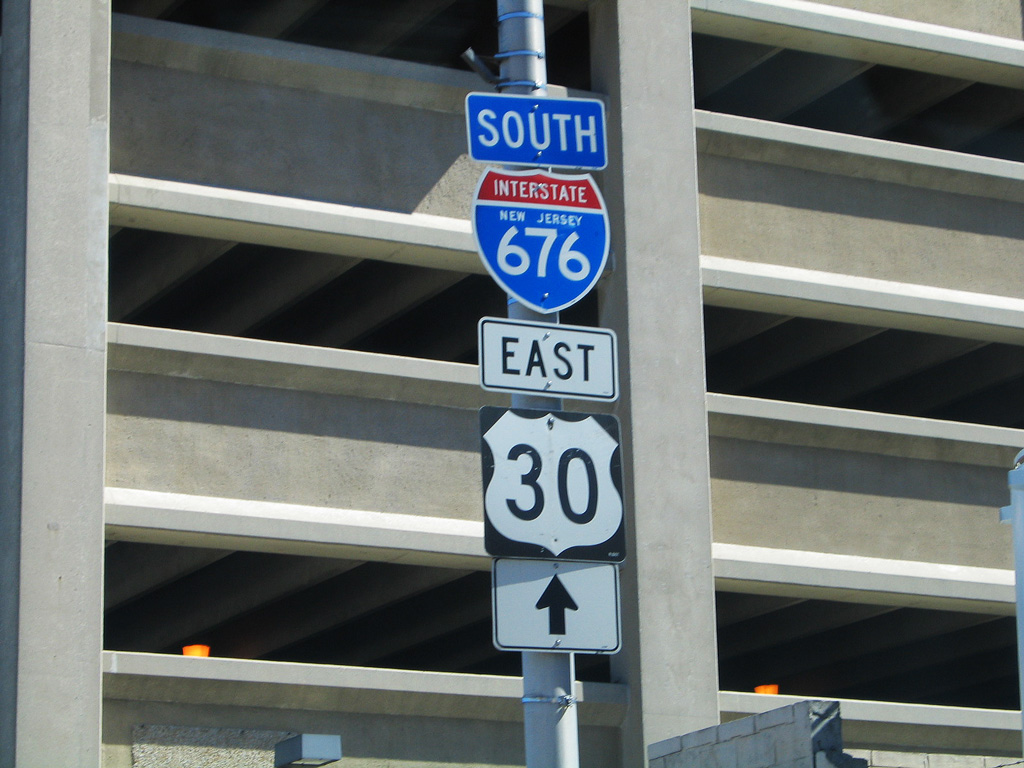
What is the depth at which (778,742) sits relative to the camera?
11039mm

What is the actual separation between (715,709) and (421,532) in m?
3.17

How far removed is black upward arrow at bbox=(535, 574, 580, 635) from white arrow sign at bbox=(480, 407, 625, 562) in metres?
0.14

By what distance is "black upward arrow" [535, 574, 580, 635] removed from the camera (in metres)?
7.08

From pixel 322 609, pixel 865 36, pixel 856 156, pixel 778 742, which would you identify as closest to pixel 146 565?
pixel 322 609

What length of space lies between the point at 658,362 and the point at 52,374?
570 cm

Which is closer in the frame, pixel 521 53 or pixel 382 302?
pixel 521 53

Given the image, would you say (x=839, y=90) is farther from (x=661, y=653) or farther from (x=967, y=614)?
(x=661, y=653)

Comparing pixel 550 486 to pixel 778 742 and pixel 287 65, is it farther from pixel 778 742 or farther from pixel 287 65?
pixel 287 65

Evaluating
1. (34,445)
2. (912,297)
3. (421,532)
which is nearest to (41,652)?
(34,445)

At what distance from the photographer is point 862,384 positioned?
21188 millimetres

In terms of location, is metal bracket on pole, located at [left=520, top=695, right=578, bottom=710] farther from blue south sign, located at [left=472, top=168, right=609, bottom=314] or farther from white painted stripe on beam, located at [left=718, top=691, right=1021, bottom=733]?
white painted stripe on beam, located at [left=718, top=691, right=1021, bottom=733]

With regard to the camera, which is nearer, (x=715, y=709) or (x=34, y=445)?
(x=34, y=445)

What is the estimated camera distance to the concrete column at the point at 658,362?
15391 millimetres

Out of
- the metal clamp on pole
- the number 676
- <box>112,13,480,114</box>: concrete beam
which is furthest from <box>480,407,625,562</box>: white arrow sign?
<box>112,13,480,114</box>: concrete beam
